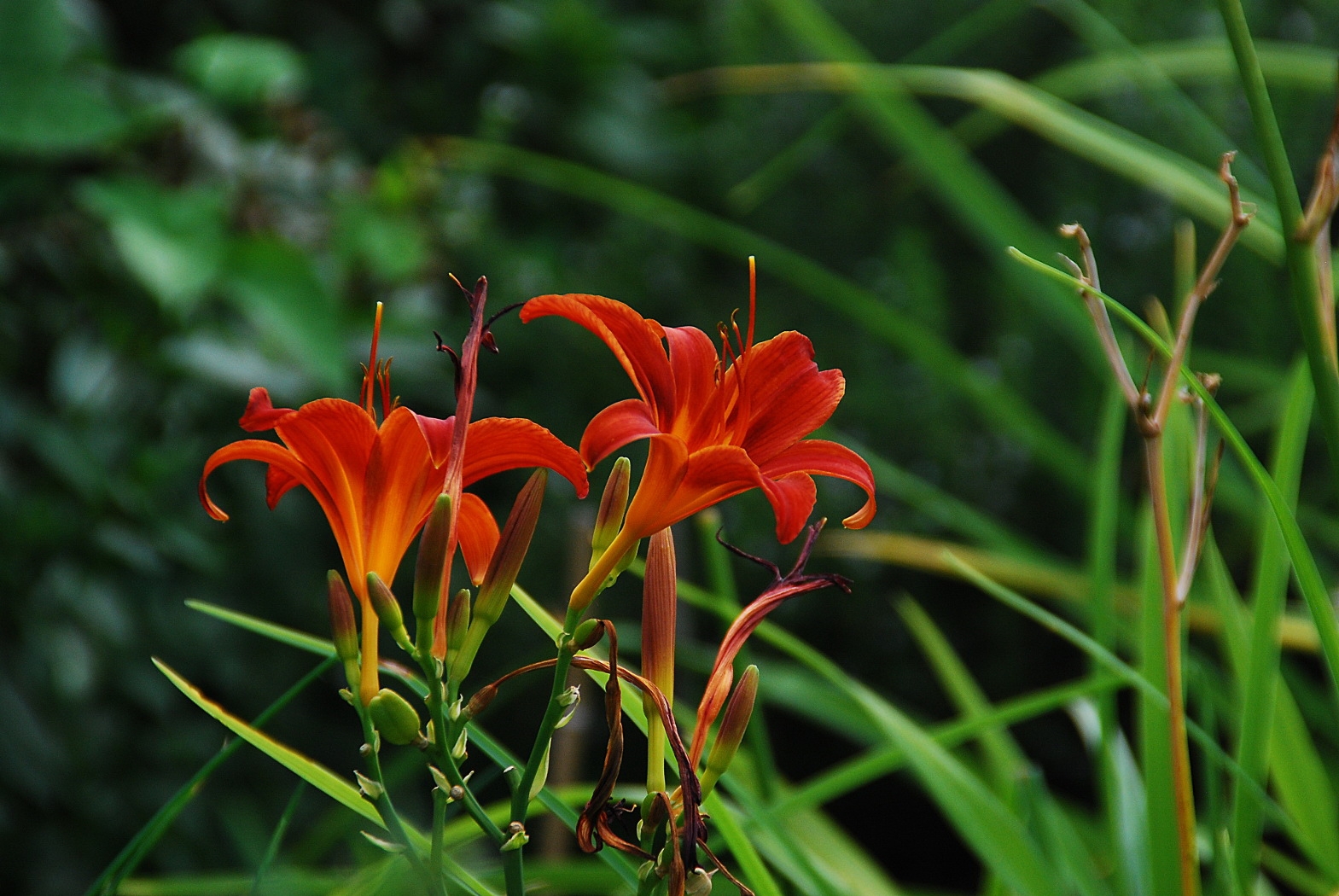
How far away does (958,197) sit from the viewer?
0.71 meters

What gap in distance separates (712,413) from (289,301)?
0.63m

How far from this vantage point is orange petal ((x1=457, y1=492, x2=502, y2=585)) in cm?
27

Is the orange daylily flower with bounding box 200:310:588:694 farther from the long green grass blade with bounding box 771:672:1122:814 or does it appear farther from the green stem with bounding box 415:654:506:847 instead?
the long green grass blade with bounding box 771:672:1122:814

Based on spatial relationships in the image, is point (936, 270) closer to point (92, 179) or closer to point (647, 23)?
point (647, 23)

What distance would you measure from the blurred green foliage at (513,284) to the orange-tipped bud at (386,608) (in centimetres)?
51

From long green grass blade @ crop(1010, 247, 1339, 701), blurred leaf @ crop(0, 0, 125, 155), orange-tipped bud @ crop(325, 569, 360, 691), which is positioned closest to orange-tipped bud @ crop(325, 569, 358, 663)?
orange-tipped bud @ crop(325, 569, 360, 691)

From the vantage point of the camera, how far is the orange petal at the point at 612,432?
223 mm

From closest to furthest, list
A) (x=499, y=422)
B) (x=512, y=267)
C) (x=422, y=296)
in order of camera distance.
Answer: (x=499, y=422)
(x=422, y=296)
(x=512, y=267)

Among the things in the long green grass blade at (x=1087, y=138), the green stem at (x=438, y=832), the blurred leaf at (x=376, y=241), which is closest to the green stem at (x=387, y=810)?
the green stem at (x=438, y=832)

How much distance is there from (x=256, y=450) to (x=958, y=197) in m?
0.57

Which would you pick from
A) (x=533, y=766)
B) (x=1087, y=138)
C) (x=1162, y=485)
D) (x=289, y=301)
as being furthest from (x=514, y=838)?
(x=289, y=301)

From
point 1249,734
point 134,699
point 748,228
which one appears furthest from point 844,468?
point 748,228

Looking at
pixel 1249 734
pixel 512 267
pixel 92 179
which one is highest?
pixel 1249 734

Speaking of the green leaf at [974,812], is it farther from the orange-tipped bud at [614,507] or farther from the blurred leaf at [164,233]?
the blurred leaf at [164,233]
